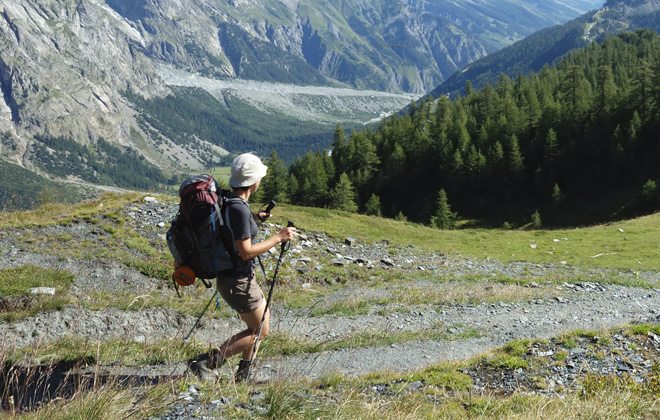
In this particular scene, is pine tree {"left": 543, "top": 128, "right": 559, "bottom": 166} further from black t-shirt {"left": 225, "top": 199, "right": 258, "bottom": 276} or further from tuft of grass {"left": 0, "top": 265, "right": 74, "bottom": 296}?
black t-shirt {"left": 225, "top": 199, "right": 258, "bottom": 276}

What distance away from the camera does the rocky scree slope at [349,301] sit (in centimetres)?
1209

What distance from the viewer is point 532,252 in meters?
32.8

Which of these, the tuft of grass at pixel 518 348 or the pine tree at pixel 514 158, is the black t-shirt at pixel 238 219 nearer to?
the tuft of grass at pixel 518 348

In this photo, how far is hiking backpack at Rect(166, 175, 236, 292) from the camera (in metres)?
6.97

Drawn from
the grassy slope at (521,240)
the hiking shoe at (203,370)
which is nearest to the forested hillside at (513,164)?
the grassy slope at (521,240)

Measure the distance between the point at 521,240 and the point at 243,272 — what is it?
33339 millimetres

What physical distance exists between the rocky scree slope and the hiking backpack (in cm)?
155

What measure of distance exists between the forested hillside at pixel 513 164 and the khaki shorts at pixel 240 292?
57021 mm

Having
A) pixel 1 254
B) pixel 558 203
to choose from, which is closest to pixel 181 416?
pixel 1 254

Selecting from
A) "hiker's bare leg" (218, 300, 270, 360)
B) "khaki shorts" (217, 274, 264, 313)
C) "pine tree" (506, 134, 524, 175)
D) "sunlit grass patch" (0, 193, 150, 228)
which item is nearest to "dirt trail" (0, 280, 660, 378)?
"hiker's bare leg" (218, 300, 270, 360)

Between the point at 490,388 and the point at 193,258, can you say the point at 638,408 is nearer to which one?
the point at 490,388

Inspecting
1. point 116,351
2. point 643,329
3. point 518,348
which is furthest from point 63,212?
point 643,329

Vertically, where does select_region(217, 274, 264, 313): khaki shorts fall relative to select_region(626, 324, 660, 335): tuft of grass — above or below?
above

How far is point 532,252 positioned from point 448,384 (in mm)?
25936
